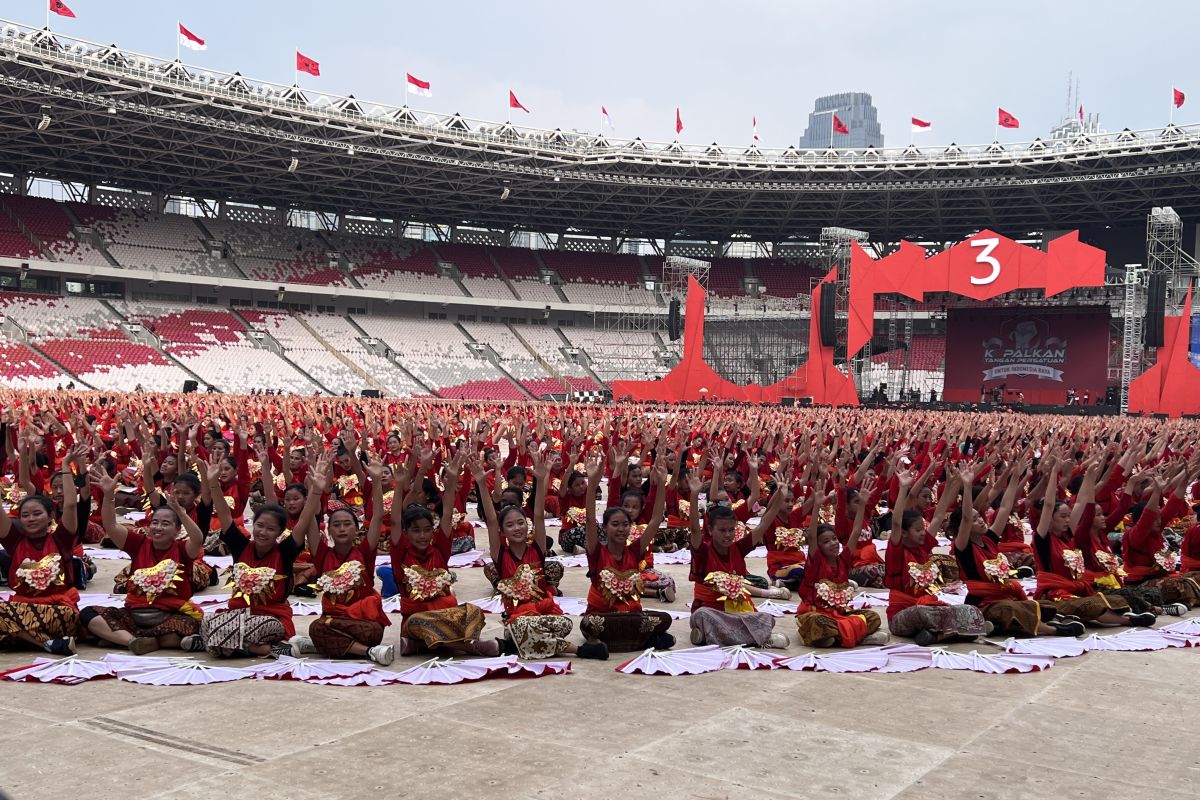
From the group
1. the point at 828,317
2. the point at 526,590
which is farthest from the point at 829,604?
the point at 828,317

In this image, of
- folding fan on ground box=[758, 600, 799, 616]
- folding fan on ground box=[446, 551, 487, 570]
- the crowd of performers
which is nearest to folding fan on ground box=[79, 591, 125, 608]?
the crowd of performers

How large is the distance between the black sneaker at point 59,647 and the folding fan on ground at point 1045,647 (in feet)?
19.1

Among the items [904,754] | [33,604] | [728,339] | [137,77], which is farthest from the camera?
[728,339]

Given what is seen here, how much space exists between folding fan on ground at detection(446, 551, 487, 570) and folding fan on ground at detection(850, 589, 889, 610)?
3.67 meters

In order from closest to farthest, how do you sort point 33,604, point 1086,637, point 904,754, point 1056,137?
point 904,754 < point 33,604 < point 1086,637 < point 1056,137

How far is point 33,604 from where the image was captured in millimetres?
6434

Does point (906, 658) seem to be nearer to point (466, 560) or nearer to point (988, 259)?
point (466, 560)

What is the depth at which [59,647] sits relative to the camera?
20.5 ft

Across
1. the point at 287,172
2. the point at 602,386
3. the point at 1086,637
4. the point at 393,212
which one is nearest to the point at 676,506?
the point at 1086,637

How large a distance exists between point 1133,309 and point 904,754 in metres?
33.5

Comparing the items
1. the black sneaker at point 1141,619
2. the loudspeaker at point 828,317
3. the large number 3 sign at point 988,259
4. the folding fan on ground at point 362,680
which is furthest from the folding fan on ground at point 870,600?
the loudspeaker at point 828,317

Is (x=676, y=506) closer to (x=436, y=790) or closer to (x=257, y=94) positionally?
(x=436, y=790)

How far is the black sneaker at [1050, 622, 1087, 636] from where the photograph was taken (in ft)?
24.1

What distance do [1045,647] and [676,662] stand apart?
2531mm
